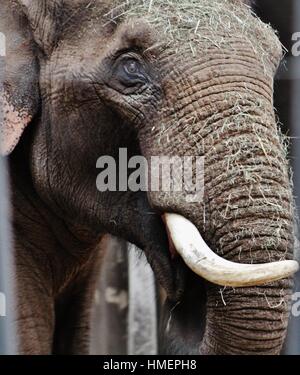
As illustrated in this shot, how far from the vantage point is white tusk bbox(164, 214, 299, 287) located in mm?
2580

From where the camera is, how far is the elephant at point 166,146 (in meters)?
2.75

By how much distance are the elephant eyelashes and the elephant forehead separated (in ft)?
0.33

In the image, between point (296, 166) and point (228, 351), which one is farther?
point (296, 166)

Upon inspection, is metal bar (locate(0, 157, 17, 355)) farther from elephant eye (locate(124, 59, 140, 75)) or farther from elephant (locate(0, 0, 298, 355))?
elephant eye (locate(124, 59, 140, 75))

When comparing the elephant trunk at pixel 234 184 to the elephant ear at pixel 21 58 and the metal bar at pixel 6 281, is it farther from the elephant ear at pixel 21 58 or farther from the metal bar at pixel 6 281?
the metal bar at pixel 6 281

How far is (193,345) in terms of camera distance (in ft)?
9.77

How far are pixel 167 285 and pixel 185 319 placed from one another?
109 mm

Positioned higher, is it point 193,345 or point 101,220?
point 101,220

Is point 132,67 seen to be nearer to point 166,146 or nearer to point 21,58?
point 166,146

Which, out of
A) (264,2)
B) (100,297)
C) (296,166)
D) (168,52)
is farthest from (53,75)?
(100,297)

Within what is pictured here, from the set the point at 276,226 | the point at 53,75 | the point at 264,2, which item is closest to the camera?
the point at 276,226

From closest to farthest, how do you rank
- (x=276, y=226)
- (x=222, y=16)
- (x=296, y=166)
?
1. (x=276, y=226)
2. (x=222, y=16)
3. (x=296, y=166)

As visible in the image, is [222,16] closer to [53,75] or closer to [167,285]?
[53,75]

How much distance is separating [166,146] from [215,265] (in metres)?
0.37
